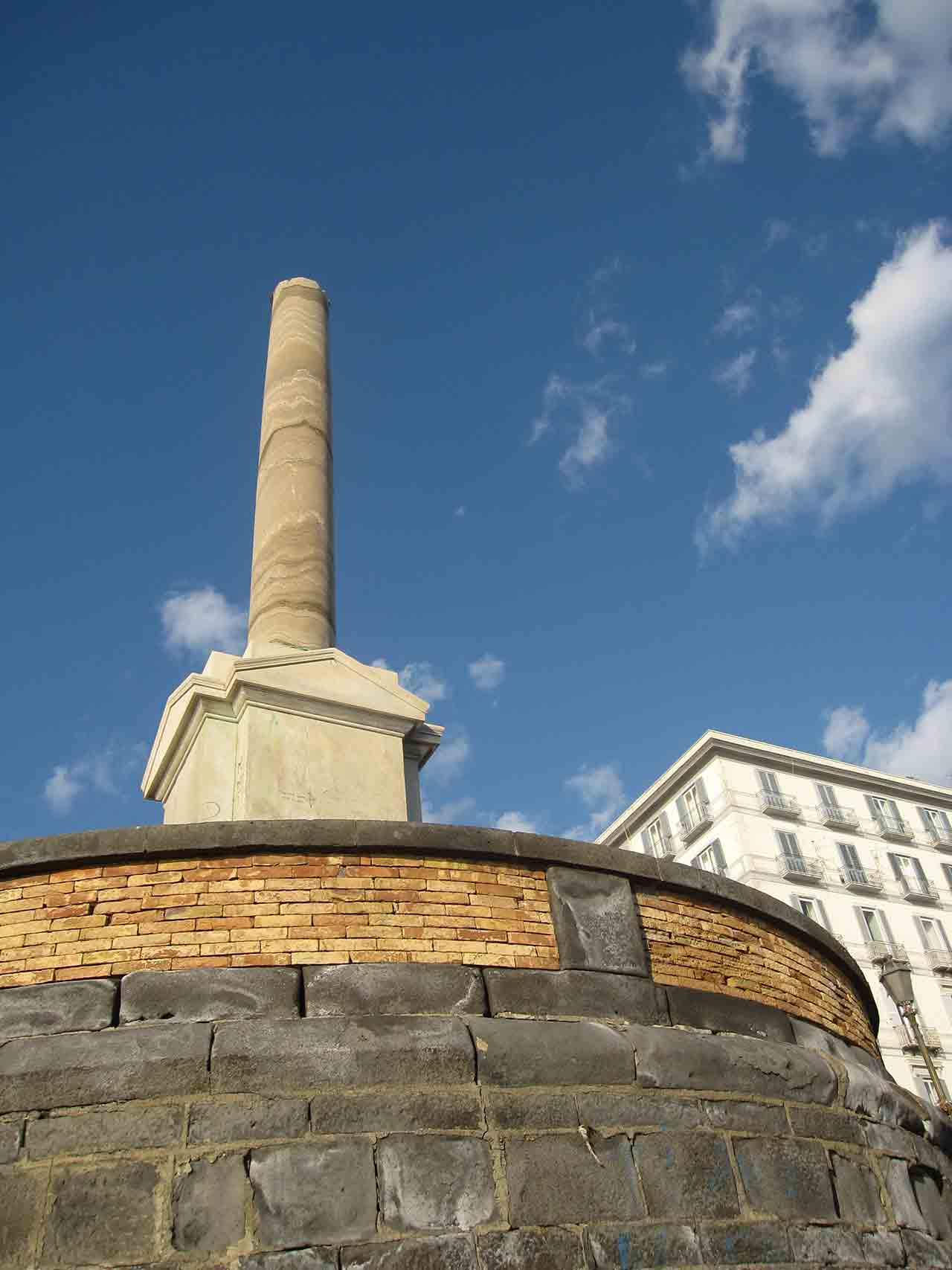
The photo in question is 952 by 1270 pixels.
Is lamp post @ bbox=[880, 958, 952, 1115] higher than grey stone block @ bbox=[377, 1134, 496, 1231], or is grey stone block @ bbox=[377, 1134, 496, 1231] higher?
lamp post @ bbox=[880, 958, 952, 1115]

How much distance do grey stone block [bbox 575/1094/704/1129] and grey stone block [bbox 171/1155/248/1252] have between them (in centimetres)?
145

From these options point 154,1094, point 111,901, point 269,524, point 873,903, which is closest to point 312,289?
point 269,524

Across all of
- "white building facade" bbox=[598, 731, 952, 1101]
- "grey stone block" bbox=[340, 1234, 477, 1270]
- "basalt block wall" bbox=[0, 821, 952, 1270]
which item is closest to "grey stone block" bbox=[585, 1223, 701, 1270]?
"basalt block wall" bbox=[0, 821, 952, 1270]

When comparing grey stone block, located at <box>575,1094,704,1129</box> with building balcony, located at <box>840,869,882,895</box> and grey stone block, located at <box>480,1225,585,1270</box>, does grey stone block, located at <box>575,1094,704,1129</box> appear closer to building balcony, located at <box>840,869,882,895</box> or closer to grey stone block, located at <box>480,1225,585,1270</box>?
grey stone block, located at <box>480,1225,585,1270</box>

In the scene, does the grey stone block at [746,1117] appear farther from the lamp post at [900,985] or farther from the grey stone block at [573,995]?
the lamp post at [900,985]

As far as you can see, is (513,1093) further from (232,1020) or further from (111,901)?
(111,901)

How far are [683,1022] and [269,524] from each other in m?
5.89

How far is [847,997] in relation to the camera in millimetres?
6902

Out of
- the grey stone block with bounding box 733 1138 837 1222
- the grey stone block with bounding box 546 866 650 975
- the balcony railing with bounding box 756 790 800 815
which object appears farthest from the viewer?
the balcony railing with bounding box 756 790 800 815

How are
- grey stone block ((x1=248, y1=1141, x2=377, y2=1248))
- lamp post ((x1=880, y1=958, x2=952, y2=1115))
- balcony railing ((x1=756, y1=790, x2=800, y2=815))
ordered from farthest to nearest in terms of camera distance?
balcony railing ((x1=756, y1=790, x2=800, y2=815)) → lamp post ((x1=880, y1=958, x2=952, y2=1115)) → grey stone block ((x1=248, y1=1141, x2=377, y2=1248))

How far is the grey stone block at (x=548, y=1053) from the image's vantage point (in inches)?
181

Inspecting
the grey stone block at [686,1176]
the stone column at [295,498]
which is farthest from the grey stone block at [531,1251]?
the stone column at [295,498]

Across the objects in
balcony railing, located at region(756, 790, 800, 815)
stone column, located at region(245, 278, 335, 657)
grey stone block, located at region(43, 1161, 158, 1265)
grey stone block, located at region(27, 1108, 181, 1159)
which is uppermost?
balcony railing, located at region(756, 790, 800, 815)

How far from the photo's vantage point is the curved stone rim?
492cm
